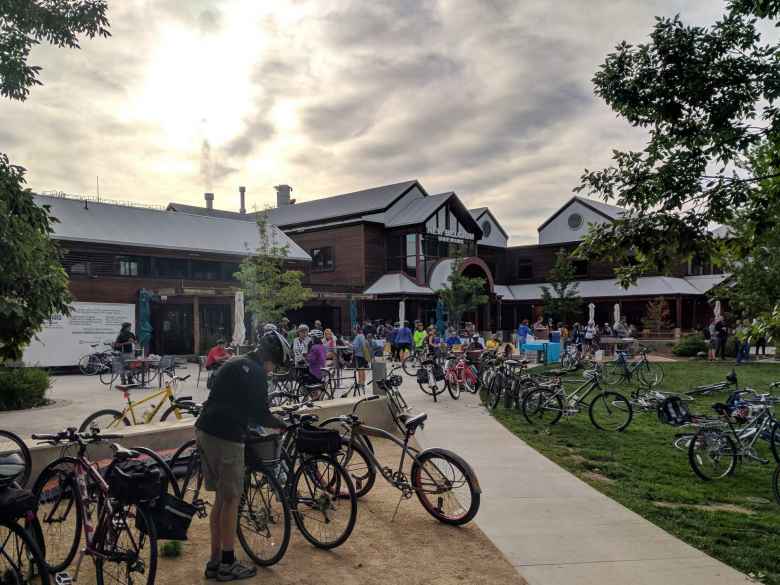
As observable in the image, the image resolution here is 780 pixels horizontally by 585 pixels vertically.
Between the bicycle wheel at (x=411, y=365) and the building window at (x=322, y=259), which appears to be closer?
the bicycle wheel at (x=411, y=365)

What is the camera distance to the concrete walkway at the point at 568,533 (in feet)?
16.0

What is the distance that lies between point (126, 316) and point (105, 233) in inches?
Result: 194

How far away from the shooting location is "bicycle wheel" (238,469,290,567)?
500 centimetres

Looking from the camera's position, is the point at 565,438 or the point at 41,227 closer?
the point at 41,227

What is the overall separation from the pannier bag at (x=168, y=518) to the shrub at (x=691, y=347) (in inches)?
1084

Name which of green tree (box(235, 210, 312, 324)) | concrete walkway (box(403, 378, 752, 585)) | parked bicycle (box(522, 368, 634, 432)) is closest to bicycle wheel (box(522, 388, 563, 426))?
parked bicycle (box(522, 368, 634, 432))

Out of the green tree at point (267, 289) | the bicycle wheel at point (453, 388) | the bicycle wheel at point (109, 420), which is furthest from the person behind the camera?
the green tree at point (267, 289)

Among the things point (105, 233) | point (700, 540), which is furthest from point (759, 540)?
point (105, 233)

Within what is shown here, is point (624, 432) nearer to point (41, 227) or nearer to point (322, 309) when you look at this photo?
point (41, 227)

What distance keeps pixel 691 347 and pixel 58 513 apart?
27.8 meters

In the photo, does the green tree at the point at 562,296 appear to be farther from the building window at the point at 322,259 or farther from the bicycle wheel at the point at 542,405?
the bicycle wheel at the point at 542,405

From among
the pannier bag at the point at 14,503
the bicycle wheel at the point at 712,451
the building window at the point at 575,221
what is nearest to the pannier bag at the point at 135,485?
the pannier bag at the point at 14,503

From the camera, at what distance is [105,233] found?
2647 cm

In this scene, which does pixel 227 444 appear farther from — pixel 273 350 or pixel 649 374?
pixel 649 374
